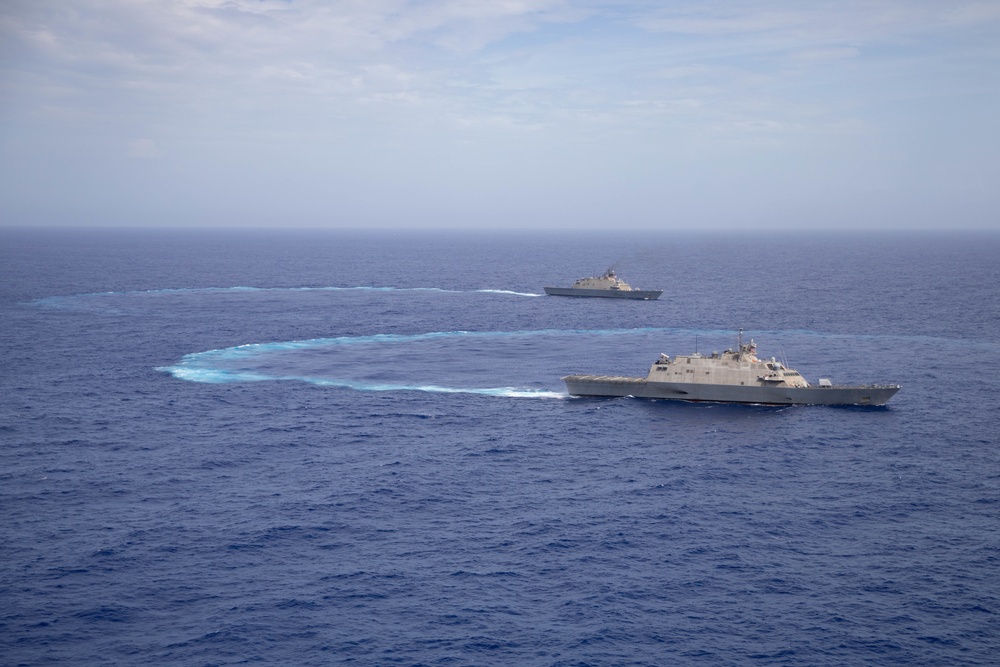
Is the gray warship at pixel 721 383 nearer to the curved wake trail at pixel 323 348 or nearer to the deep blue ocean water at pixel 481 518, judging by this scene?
the deep blue ocean water at pixel 481 518

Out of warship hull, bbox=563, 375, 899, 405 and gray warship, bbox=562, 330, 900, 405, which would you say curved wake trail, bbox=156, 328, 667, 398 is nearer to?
warship hull, bbox=563, 375, 899, 405

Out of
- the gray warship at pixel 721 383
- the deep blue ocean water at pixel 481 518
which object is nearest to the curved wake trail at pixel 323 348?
the deep blue ocean water at pixel 481 518

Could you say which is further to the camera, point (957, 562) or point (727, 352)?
point (727, 352)

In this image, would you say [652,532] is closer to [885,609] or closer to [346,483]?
[885,609]

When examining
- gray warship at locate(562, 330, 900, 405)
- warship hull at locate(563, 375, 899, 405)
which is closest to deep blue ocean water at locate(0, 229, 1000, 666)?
warship hull at locate(563, 375, 899, 405)

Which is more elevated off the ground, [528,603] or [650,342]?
[650,342]

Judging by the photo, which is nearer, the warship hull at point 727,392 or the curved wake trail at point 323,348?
the warship hull at point 727,392

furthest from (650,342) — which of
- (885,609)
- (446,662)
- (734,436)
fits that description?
(446,662)

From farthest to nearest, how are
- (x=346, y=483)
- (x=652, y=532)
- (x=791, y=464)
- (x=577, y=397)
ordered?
(x=577, y=397) < (x=791, y=464) < (x=346, y=483) < (x=652, y=532)
